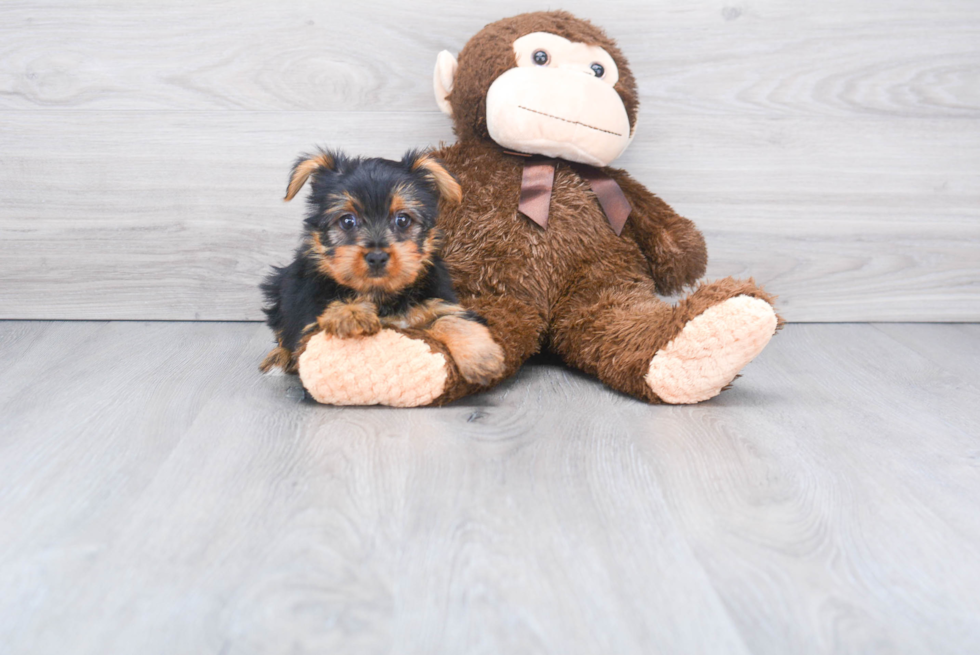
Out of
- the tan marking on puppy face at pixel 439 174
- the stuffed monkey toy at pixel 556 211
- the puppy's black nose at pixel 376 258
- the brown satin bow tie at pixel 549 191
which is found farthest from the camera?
the brown satin bow tie at pixel 549 191

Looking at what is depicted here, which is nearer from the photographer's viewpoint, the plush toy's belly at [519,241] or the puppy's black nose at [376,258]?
the puppy's black nose at [376,258]

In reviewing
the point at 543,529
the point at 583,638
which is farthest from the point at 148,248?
the point at 583,638

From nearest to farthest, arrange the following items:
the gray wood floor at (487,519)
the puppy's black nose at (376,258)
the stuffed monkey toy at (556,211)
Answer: the gray wood floor at (487,519) < the puppy's black nose at (376,258) < the stuffed monkey toy at (556,211)

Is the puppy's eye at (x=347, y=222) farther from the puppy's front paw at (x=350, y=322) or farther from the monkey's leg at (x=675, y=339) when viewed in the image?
the monkey's leg at (x=675, y=339)

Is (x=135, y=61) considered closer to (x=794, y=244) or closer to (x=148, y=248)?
(x=148, y=248)

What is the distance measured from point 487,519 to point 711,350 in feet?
2.18

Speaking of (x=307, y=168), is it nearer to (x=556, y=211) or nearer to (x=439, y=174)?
(x=439, y=174)

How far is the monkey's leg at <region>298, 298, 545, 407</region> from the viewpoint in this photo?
62.7 inches

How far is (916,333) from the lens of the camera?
241cm

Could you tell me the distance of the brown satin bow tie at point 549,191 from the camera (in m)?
1.96

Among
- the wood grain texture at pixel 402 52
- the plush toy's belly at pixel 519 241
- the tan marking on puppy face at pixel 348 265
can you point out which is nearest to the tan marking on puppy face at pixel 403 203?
the tan marking on puppy face at pixel 348 265

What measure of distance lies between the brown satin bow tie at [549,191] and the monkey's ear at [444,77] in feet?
0.94

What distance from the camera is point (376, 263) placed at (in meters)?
1.56

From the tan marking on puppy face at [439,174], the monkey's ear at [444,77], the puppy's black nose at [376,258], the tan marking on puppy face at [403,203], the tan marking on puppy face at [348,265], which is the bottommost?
the tan marking on puppy face at [348,265]
